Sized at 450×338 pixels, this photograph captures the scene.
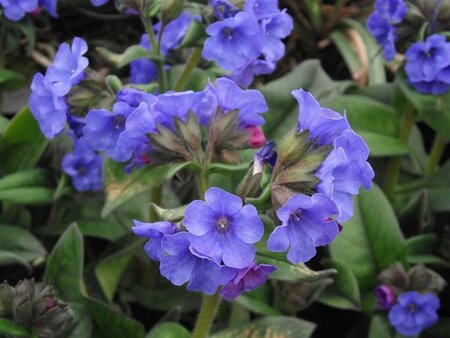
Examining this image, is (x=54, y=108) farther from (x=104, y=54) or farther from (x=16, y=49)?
(x=16, y=49)

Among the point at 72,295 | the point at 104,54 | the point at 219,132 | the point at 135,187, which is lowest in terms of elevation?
the point at 72,295

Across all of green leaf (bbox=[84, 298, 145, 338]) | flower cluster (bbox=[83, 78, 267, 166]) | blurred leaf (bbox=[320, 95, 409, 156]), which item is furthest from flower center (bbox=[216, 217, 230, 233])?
blurred leaf (bbox=[320, 95, 409, 156])

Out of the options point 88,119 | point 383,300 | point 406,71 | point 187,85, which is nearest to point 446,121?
point 406,71

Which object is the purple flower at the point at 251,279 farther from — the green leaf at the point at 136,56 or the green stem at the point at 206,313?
the green leaf at the point at 136,56

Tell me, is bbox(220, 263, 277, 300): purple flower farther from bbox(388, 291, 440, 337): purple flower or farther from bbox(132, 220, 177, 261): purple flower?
bbox(388, 291, 440, 337): purple flower

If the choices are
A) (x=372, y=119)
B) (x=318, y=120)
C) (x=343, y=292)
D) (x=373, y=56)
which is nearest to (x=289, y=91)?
(x=372, y=119)

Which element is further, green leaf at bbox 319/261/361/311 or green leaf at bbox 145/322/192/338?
green leaf at bbox 319/261/361/311

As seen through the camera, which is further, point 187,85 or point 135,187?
point 187,85

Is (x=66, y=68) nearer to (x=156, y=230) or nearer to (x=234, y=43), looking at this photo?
(x=234, y=43)
